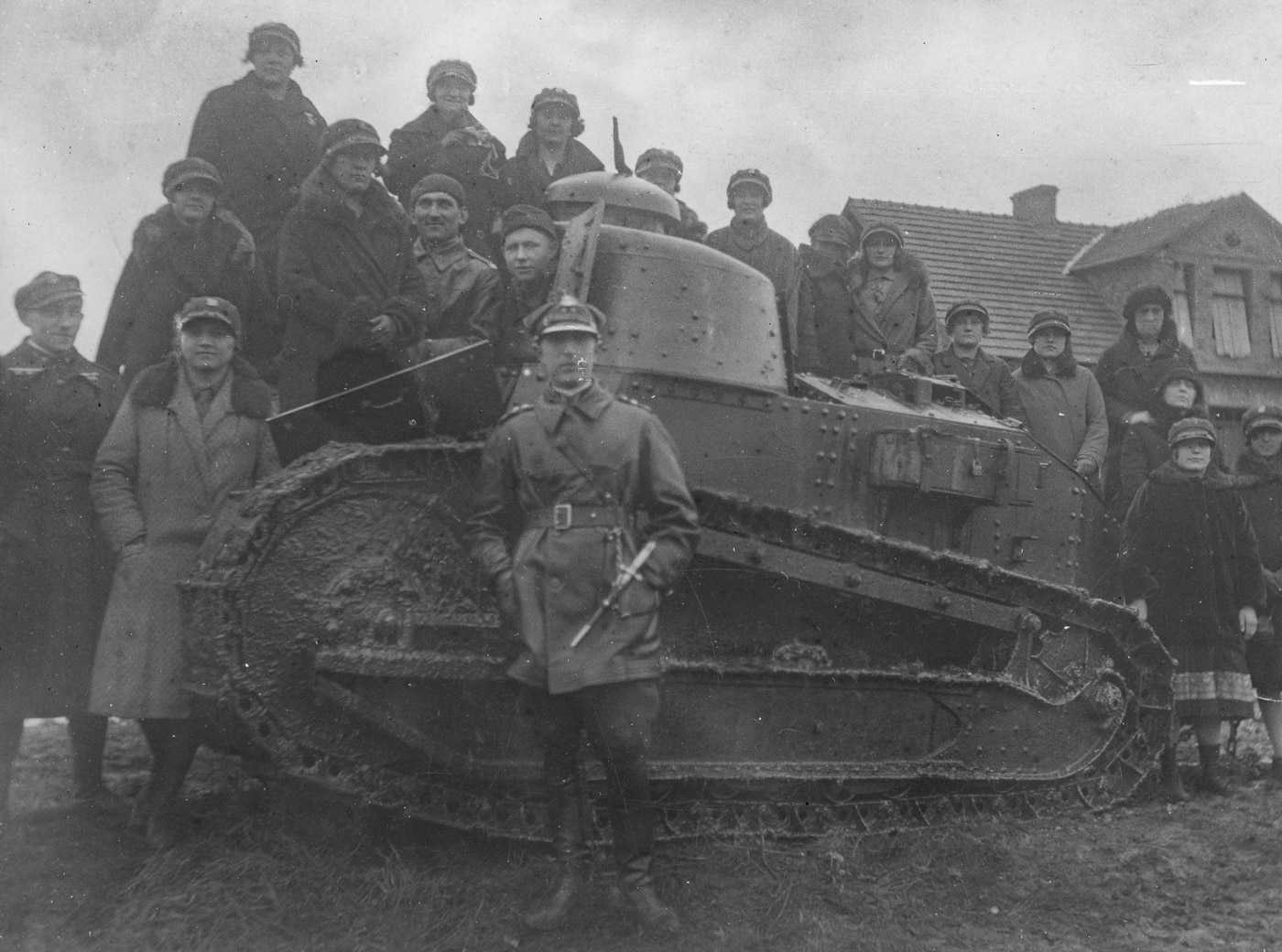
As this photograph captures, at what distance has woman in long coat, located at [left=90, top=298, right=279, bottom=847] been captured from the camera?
5.78m

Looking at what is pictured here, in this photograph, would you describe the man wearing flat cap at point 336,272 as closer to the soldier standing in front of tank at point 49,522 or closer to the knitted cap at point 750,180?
the soldier standing in front of tank at point 49,522

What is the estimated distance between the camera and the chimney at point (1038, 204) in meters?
24.0

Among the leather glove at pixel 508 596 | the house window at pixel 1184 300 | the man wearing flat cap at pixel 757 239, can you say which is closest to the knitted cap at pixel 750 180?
the man wearing flat cap at pixel 757 239

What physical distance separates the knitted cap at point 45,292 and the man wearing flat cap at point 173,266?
1.31 feet

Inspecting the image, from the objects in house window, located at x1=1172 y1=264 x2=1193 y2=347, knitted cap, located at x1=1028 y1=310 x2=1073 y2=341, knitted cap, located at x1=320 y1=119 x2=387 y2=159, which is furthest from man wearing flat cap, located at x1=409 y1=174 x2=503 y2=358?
house window, located at x1=1172 y1=264 x2=1193 y2=347

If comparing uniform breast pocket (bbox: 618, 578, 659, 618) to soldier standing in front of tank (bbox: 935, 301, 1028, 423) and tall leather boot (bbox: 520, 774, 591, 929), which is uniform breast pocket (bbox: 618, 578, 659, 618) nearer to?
tall leather boot (bbox: 520, 774, 591, 929)

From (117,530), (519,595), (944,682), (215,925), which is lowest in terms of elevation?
(215,925)

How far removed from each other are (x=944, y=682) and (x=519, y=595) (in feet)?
10.1

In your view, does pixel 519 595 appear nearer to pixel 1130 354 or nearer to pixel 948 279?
pixel 1130 354

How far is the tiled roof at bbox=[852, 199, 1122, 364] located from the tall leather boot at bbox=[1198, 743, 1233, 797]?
36.3ft

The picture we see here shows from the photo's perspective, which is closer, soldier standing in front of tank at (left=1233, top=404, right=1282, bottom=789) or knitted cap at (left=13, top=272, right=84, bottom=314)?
knitted cap at (left=13, top=272, right=84, bottom=314)

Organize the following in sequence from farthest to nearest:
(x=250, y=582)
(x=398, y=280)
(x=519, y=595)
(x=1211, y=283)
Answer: (x=1211, y=283) → (x=398, y=280) → (x=250, y=582) → (x=519, y=595)

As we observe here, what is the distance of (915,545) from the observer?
6.95 metres

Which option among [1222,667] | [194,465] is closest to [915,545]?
[1222,667]
